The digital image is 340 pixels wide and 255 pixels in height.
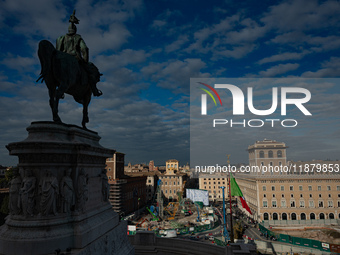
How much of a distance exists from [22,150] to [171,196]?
83.5m

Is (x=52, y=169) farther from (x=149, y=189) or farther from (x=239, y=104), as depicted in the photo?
(x=149, y=189)

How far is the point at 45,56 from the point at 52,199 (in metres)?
4.50

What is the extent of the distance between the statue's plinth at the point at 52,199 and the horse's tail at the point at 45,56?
1.79m

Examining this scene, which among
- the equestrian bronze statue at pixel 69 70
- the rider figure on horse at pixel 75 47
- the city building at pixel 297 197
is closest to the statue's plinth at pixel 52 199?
the equestrian bronze statue at pixel 69 70

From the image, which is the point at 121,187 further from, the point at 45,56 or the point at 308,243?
the point at 45,56

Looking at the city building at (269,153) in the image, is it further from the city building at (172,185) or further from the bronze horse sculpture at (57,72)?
the bronze horse sculpture at (57,72)

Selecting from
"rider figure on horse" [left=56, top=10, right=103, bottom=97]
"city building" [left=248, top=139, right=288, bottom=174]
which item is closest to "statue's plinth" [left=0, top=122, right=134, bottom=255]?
"rider figure on horse" [left=56, top=10, right=103, bottom=97]

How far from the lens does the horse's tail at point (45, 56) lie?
285 inches

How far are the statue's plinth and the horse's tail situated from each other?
1.79m

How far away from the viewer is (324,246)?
2728 cm

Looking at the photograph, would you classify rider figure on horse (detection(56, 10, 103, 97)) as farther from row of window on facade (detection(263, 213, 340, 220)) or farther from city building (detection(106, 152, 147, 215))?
row of window on facade (detection(263, 213, 340, 220))

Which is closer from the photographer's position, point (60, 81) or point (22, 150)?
point (22, 150)

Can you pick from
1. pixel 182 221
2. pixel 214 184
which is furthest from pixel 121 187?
pixel 214 184

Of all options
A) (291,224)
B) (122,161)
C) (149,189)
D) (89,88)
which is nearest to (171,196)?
(149,189)
